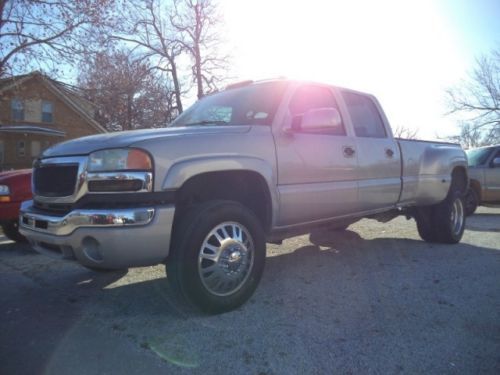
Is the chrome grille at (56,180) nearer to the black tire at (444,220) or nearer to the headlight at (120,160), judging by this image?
the headlight at (120,160)

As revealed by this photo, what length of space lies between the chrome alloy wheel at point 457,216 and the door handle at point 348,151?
2571 millimetres

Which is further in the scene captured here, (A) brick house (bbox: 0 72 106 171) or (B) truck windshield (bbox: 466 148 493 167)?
(A) brick house (bbox: 0 72 106 171)

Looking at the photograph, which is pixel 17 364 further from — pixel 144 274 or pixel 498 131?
pixel 498 131

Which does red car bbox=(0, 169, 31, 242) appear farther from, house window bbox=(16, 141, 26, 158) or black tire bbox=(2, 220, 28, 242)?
house window bbox=(16, 141, 26, 158)

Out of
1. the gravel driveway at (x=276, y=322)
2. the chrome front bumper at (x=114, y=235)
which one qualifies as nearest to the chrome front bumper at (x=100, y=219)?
the chrome front bumper at (x=114, y=235)

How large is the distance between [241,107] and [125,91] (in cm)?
1692

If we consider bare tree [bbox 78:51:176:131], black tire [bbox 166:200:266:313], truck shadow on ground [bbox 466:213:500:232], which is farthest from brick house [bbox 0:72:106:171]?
black tire [bbox 166:200:266:313]

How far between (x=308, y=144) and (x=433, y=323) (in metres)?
1.79

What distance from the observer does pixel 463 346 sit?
2586 millimetres

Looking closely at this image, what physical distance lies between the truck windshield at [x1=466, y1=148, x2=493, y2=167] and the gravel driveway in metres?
6.28

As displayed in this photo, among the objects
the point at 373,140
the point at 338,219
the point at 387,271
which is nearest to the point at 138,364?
the point at 338,219

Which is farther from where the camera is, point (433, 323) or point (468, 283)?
point (468, 283)

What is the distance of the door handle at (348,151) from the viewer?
13.8 feet

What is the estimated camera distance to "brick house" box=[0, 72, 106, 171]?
26.4 meters
